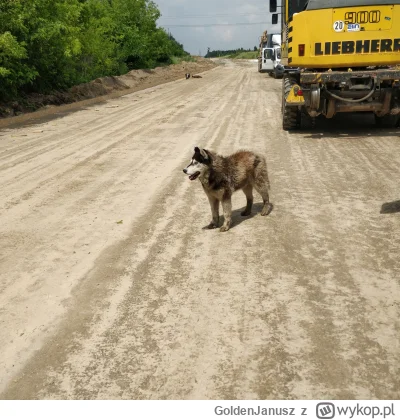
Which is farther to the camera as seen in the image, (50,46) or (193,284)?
(50,46)

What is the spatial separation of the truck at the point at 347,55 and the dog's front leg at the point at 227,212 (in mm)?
6394

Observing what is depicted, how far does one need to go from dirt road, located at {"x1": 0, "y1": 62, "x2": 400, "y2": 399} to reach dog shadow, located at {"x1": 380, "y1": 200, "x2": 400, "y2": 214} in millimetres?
49

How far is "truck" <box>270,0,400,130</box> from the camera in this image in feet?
36.1

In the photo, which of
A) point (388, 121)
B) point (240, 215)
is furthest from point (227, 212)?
point (388, 121)

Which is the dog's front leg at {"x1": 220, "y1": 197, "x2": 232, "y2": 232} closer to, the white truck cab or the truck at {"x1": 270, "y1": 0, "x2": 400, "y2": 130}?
the truck at {"x1": 270, "y1": 0, "x2": 400, "y2": 130}

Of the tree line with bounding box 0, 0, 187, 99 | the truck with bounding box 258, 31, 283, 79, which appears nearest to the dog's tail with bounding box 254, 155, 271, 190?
the tree line with bounding box 0, 0, 187, 99

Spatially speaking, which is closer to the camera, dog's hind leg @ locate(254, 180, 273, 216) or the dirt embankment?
dog's hind leg @ locate(254, 180, 273, 216)

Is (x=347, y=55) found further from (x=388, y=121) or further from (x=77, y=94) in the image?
(x=77, y=94)

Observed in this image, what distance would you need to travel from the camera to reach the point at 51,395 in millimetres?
3295

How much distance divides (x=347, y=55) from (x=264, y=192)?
6.36m

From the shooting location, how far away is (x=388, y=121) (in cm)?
1378
